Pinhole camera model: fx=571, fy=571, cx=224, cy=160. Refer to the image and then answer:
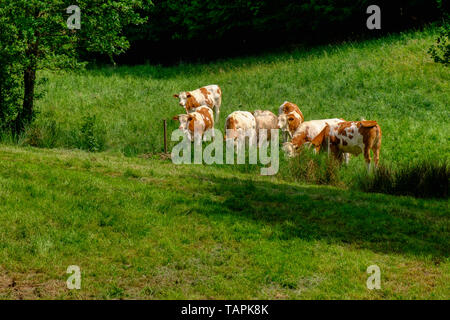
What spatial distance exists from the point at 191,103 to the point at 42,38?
22.2ft

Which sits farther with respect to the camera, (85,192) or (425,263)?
(85,192)

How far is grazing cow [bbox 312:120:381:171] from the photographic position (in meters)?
17.0

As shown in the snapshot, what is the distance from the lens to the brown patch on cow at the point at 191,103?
23.7 meters

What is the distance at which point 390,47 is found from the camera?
31.2m

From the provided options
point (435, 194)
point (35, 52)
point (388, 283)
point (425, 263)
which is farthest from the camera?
point (35, 52)

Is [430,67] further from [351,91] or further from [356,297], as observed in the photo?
[356,297]

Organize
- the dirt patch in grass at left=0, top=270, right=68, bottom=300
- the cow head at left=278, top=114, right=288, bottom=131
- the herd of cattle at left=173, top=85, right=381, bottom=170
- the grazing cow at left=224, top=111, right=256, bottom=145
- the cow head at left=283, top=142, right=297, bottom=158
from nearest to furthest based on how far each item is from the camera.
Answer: the dirt patch in grass at left=0, top=270, right=68, bottom=300 → the herd of cattle at left=173, top=85, right=381, bottom=170 → the cow head at left=283, top=142, right=297, bottom=158 → the cow head at left=278, top=114, right=288, bottom=131 → the grazing cow at left=224, top=111, right=256, bottom=145

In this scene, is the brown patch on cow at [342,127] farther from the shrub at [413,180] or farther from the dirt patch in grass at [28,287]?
the dirt patch in grass at [28,287]

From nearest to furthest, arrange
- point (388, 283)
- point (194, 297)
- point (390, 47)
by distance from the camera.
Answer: point (194, 297)
point (388, 283)
point (390, 47)

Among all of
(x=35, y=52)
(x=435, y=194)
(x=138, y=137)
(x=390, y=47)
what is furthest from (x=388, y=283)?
(x=390, y=47)

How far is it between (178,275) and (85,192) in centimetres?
418

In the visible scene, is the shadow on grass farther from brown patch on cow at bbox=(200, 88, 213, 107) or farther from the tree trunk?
brown patch on cow at bbox=(200, 88, 213, 107)

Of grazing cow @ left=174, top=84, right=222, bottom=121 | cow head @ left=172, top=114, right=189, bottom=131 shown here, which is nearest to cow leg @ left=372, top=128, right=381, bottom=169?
cow head @ left=172, top=114, right=189, bottom=131

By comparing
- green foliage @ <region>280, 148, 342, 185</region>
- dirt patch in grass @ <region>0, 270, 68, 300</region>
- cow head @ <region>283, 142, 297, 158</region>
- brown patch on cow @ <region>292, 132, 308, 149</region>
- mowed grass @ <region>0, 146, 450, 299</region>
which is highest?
brown patch on cow @ <region>292, 132, 308, 149</region>
